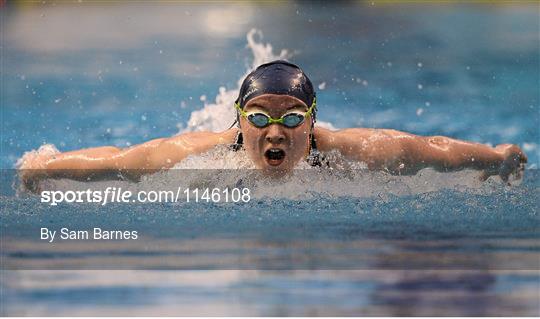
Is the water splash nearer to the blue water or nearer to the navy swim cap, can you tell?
the blue water

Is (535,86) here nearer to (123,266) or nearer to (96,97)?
(96,97)

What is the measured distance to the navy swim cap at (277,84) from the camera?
4.97m

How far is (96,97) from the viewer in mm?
8977

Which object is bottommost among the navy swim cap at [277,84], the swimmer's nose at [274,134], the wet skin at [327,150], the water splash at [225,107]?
the swimmer's nose at [274,134]

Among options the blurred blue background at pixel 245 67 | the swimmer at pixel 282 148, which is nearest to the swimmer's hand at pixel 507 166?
the swimmer at pixel 282 148

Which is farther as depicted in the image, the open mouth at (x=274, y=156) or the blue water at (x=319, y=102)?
the open mouth at (x=274, y=156)

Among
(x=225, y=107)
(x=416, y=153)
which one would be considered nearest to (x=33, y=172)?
(x=416, y=153)

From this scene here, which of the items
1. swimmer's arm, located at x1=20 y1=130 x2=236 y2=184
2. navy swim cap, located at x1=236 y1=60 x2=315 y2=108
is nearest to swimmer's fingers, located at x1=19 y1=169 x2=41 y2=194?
swimmer's arm, located at x1=20 y1=130 x2=236 y2=184

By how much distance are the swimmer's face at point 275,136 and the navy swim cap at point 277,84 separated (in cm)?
4

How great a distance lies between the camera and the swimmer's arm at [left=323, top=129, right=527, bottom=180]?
532 cm

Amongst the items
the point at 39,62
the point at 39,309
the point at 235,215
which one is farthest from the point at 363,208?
the point at 39,62

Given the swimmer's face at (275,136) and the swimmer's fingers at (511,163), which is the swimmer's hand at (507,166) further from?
the swimmer's face at (275,136)

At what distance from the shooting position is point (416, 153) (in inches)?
212

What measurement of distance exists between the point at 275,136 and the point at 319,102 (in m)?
4.10
